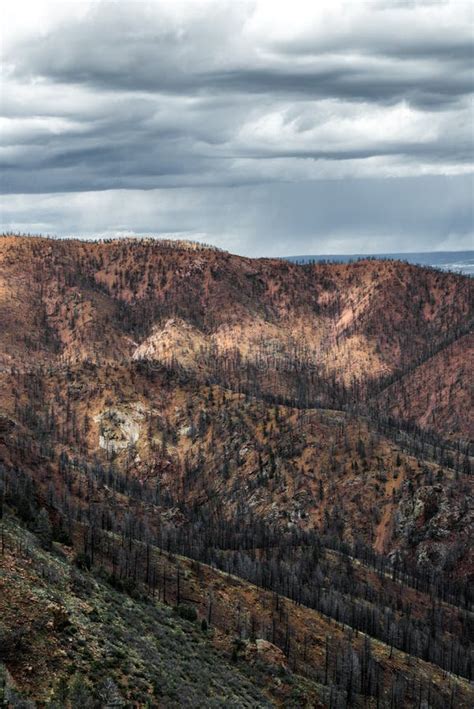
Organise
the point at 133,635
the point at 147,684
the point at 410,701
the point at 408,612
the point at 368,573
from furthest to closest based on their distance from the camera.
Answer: the point at 368,573, the point at 408,612, the point at 410,701, the point at 133,635, the point at 147,684

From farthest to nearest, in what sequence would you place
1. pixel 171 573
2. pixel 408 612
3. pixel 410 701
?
pixel 408 612 < pixel 171 573 < pixel 410 701

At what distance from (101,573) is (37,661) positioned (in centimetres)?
4270

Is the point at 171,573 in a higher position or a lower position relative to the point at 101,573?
lower

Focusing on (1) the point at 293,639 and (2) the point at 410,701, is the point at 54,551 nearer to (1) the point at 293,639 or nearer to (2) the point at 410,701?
(1) the point at 293,639

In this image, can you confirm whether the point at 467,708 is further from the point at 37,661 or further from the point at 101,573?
the point at 37,661

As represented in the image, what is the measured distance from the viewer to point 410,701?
12769 centimetres

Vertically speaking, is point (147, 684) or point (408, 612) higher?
point (147, 684)

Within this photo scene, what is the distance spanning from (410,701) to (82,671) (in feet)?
241

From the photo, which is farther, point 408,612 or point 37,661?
point 408,612

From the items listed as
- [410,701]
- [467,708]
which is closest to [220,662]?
[410,701]

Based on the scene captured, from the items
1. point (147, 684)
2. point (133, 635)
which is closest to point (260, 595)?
point (133, 635)

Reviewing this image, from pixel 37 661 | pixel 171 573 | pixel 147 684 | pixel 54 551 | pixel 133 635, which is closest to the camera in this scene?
pixel 37 661

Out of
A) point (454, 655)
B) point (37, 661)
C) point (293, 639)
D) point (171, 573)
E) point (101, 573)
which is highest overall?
point (37, 661)

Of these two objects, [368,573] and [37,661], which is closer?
[37,661]
